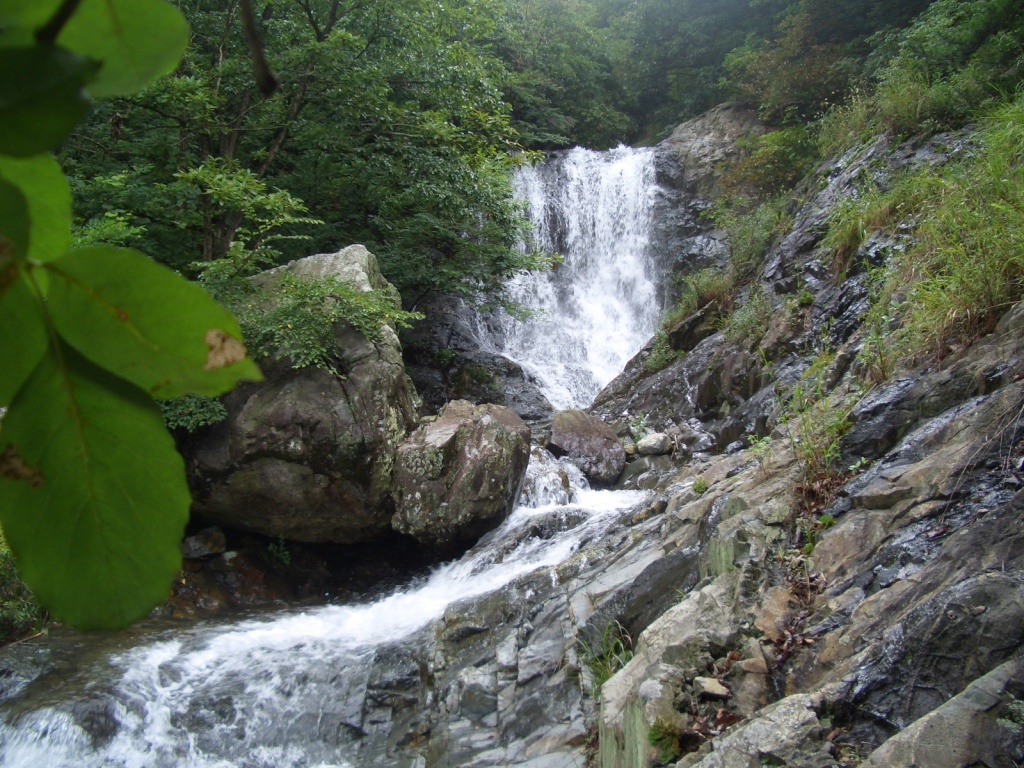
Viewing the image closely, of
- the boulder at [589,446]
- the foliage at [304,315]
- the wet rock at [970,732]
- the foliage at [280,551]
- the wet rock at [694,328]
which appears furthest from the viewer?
the wet rock at [694,328]

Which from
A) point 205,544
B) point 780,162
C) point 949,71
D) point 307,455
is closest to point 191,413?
point 307,455

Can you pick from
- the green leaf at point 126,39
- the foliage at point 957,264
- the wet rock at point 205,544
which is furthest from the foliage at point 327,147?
the green leaf at point 126,39

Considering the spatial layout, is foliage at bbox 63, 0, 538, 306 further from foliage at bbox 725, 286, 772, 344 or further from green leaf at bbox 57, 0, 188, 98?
green leaf at bbox 57, 0, 188, 98

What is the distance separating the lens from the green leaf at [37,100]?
198mm

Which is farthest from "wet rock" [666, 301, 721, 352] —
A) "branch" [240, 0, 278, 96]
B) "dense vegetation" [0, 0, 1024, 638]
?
"branch" [240, 0, 278, 96]

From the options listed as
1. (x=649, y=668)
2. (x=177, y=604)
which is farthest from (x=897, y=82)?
(x=177, y=604)

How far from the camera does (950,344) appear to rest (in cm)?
374

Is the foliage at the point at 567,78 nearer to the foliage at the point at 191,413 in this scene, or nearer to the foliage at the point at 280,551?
the foliage at the point at 191,413

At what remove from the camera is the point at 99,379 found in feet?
0.88

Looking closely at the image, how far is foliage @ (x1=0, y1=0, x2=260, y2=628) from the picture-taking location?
254mm

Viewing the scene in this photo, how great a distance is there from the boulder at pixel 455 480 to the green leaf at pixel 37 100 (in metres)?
6.68

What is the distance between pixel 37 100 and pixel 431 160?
29.8 ft

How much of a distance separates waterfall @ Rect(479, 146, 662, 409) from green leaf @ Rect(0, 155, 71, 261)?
11.2m

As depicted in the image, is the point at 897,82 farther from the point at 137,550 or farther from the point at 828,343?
the point at 137,550
